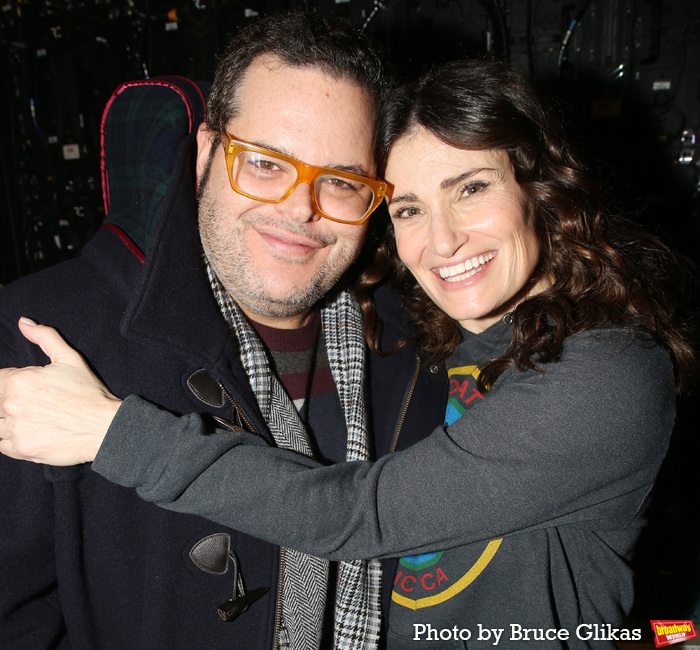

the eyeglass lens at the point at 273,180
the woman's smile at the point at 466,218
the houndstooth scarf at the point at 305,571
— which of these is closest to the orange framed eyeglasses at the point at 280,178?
the eyeglass lens at the point at 273,180

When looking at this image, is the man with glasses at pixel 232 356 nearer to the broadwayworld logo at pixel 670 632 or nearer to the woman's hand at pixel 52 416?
the woman's hand at pixel 52 416

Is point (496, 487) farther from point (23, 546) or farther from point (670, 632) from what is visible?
point (670, 632)

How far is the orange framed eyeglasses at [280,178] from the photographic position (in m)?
1.29

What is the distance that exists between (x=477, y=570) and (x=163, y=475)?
803mm

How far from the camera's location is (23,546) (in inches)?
42.5

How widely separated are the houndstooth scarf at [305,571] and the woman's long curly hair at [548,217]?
20.7 inches

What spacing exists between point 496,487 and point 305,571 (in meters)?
0.58

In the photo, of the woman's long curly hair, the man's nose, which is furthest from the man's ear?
the woman's long curly hair

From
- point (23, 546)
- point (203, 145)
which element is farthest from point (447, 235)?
point (23, 546)

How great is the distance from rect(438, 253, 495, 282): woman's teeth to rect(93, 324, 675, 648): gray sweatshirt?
0.95 ft

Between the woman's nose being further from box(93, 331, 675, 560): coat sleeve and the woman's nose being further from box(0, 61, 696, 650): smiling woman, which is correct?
box(93, 331, 675, 560): coat sleeve

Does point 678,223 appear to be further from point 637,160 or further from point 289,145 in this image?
point 289,145

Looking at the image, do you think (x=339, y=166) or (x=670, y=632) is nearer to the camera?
(x=339, y=166)

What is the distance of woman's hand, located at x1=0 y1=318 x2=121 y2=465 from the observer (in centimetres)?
100
